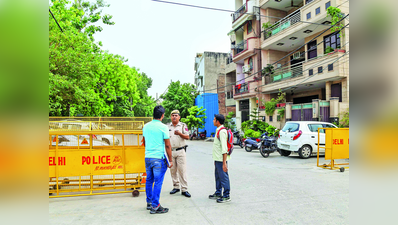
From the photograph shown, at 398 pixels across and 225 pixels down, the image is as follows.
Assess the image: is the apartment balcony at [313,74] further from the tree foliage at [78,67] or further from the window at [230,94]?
the tree foliage at [78,67]

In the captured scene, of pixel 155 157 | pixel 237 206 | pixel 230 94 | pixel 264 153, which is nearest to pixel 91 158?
pixel 155 157

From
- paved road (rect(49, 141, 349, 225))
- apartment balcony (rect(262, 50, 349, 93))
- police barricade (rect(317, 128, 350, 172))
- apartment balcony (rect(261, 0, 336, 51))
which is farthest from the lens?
apartment balcony (rect(261, 0, 336, 51))

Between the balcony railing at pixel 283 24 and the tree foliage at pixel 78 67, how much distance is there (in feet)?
42.8

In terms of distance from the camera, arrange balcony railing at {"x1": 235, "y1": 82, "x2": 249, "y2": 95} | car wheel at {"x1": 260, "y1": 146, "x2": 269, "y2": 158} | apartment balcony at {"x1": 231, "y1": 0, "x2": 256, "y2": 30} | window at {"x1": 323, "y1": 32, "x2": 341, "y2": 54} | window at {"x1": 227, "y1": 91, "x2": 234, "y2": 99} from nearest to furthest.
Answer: car wheel at {"x1": 260, "y1": 146, "x2": 269, "y2": 158} < window at {"x1": 323, "y1": 32, "x2": 341, "y2": 54} < apartment balcony at {"x1": 231, "y1": 0, "x2": 256, "y2": 30} < balcony railing at {"x1": 235, "y1": 82, "x2": 249, "y2": 95} < window at {"x1": 227, "y1": 91, "x2": 234, "y2": 99}

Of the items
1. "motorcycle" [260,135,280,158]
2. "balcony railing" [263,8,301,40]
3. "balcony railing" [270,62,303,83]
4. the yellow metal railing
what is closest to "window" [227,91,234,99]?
"balcony railing" [270,62,303,83]

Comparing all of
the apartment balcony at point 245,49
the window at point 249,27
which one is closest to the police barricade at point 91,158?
the apartment balcony at point 245,49

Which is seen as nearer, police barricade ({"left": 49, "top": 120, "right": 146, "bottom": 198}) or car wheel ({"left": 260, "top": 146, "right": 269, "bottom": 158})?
police barricade ({"left": 49, "top": 120, "right": 146, "bottom": 198})

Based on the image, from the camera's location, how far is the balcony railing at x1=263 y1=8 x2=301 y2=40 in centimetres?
1834

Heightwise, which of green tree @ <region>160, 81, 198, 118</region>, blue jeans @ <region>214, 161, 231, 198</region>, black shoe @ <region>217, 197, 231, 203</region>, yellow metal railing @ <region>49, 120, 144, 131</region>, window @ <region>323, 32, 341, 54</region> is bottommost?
black shoe @ <region>217, 197, 231, 203</region>

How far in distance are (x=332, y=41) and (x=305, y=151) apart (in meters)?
9.21

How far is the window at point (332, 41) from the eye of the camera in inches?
614

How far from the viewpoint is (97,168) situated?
5383mm

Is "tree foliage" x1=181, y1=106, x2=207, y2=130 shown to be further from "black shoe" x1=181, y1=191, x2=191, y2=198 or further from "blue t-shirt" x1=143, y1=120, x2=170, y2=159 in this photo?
"blue t-shirt" x1=143, y1=120, x2=170, y2=159
